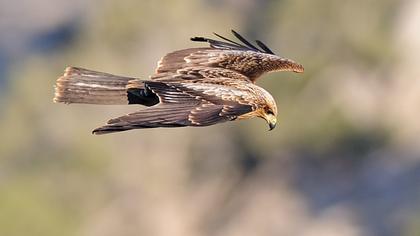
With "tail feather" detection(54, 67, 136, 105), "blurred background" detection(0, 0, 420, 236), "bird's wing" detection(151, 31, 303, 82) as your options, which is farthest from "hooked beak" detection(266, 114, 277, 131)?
"blurred background" detection(0, 0, 420, 236)

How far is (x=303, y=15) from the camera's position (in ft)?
77.9

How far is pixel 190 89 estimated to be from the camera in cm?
669

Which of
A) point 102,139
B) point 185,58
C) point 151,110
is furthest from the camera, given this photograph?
point 102,139

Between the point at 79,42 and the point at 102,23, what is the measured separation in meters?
1.20

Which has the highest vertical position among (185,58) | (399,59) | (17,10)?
(185,58)

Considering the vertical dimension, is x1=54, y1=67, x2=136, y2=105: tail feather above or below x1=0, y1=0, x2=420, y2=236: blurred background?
above

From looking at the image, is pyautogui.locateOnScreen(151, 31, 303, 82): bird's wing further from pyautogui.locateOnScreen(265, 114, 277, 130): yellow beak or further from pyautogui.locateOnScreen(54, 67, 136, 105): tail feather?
pyautogui.locateOnScreen(265, 114, 277, 130): yellow beak

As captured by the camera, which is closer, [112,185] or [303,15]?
[112,185]

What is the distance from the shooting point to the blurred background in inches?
843

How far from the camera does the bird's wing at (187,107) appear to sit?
6.10m

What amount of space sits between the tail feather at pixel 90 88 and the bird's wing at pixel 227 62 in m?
0.28

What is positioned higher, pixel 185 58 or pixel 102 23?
pixel 185 58

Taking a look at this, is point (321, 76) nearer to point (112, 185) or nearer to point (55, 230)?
point (112, 185)

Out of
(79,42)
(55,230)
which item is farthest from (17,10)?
(55,230)
